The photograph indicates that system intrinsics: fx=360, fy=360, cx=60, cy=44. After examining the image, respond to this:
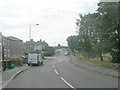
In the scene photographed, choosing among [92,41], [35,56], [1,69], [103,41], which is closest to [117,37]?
[103,41]

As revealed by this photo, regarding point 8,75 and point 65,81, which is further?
point 8,75

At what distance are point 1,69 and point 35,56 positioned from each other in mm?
31214

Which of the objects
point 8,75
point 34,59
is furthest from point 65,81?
point 34,59

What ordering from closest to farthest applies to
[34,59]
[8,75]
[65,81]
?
[65,81] → [8,75] → [34,59]

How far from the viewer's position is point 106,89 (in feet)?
60.7

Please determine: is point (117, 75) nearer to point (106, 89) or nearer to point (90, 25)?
point (106, 89)

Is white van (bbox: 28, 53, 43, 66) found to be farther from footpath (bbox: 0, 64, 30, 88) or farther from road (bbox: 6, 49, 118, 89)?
road (bbox: 6, 49, 118, 89)

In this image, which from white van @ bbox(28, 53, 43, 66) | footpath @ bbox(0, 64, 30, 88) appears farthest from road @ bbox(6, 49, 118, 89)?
white van @ bbox(28, 53, 43, 66)

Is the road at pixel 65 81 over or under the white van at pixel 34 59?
under

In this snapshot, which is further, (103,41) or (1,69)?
(1,69)

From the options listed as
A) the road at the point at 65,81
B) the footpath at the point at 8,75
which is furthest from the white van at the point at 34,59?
the road at the point at 65,81

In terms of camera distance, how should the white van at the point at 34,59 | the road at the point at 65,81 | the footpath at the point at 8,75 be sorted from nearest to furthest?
the road at the point at 65,81
the footpath at the point at 8,75
the white van at the point at 34,59

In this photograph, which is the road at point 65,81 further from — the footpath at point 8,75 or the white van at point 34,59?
the white van at point 34,59

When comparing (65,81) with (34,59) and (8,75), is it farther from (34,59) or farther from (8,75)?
(34,59)
